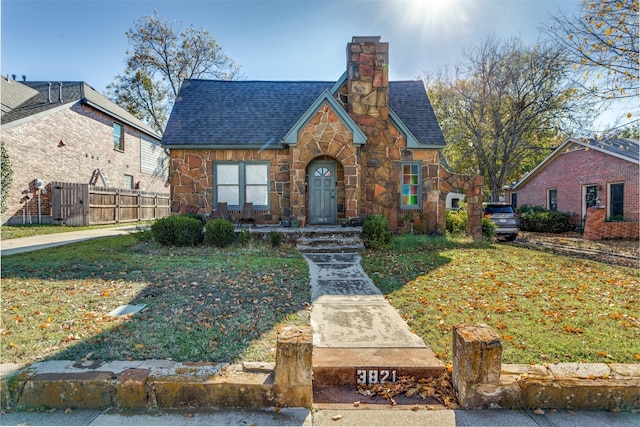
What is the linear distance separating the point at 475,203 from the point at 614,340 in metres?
7.76

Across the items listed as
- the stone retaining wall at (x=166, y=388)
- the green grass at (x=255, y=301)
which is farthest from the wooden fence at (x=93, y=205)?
the stone retaining wall at (x=166, y=388)

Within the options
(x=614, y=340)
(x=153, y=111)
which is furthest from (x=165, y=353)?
(x=153, y=111)

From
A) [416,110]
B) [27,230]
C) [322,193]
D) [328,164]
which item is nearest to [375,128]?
[328,164]

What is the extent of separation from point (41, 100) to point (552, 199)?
29.3 m

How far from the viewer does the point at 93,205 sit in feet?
52.3

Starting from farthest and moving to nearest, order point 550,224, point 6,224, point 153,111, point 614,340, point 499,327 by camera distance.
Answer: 1. point 153,111
2. point 550,224
3. point 6,224
4. point 499,327
5. point 614,340

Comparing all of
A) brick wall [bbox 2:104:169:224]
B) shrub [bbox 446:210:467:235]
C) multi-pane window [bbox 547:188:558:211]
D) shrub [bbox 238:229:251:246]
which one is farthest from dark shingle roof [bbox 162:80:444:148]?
multi-pane window [bbox 547:188:558:211]

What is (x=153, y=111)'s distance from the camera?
91.1 ft

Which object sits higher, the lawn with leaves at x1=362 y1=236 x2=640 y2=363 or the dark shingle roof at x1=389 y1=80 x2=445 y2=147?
the dark shingle roof at x1=389 y1=80 x2=445 y2=147

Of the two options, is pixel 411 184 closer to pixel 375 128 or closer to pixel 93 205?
pixel 375 128

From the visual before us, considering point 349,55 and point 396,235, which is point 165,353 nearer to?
point 396,235

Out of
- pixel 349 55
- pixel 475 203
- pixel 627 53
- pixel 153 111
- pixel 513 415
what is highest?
pixel 153 111

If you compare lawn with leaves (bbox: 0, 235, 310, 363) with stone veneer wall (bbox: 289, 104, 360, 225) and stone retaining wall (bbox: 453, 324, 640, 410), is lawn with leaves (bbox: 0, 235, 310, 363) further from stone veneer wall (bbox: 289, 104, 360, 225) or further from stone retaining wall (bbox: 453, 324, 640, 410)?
stone veneer wall (bbox: 289, 104, 360, 225)

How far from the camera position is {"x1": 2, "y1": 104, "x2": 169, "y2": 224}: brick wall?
13772 millimetres
